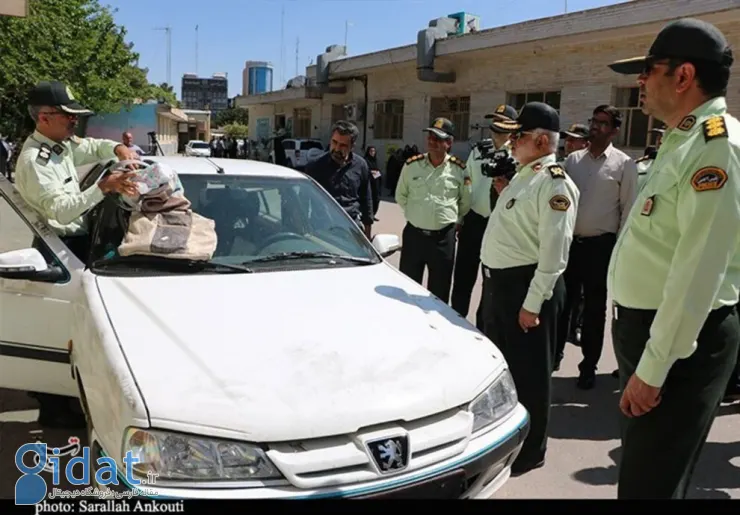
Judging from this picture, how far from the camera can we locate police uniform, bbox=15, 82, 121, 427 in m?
3.09

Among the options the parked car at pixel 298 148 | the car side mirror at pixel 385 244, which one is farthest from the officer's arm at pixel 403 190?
the parked car at pixel 298 148

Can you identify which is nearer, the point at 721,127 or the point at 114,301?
the point at 721,127

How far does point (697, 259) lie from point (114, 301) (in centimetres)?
214

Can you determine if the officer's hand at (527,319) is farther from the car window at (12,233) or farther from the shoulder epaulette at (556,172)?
the car window at (12,233)

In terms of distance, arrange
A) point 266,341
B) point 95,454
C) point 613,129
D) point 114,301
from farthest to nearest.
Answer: point 613,129, point 114,301, point 266,341, point 95,454

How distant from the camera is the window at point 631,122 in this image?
14.6 meters

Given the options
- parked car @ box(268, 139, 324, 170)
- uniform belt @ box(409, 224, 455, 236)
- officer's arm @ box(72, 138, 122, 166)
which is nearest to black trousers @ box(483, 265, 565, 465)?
uniform belt @ box(409, 224, 455, 236)

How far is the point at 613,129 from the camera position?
429cm

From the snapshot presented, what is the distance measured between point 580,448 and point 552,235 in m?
1.40

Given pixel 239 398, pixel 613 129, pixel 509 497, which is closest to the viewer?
pixel 239 398

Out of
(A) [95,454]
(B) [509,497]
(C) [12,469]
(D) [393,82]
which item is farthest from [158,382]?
(D) [393,82]

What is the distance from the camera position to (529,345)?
10.2ft

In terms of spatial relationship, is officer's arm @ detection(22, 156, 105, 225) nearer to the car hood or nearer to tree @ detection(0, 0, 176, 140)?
the car hood

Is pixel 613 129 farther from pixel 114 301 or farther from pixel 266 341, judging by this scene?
pixel 114 301
